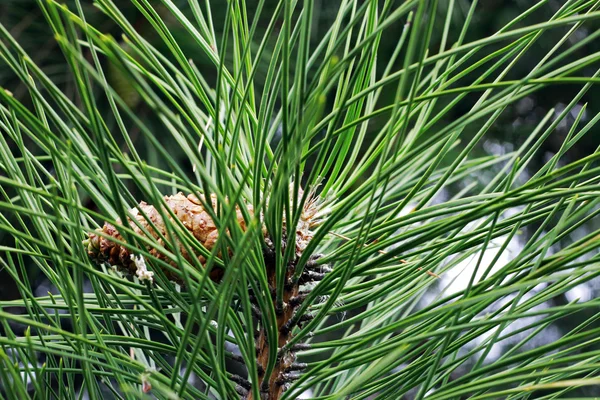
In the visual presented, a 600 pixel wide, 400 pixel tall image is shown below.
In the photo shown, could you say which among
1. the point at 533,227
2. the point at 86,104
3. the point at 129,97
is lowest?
the point at 86,104

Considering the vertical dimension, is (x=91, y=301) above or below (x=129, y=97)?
below

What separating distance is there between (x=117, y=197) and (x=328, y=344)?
19cm

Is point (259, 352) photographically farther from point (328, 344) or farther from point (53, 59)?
point (53, 59)

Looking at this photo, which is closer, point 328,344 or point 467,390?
point 467,390

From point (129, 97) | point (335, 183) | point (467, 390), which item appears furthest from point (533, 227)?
point (467, 390)

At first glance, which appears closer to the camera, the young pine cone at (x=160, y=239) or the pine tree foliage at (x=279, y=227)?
the pine tree foliage at (x=279, y=227)

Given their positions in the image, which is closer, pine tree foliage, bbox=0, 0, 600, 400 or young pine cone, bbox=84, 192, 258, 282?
pine tree foliage, bbox=0, 0, 600, 400

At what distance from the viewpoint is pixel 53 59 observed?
4.01 feet

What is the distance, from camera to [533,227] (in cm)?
184

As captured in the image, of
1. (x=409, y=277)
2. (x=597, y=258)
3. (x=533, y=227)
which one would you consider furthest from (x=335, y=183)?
(x=533, y=227)

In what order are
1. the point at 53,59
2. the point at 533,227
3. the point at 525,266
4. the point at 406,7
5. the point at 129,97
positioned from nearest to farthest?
the point at 406,7 < the point at 525,266 < the point at 129,97 < the point at 53,59 < the point at 533,227

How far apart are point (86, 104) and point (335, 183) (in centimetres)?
24

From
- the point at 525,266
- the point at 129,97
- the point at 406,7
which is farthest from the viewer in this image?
the point at 129,97

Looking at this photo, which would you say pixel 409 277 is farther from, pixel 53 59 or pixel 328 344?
pixel 53 59
